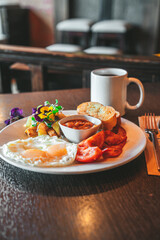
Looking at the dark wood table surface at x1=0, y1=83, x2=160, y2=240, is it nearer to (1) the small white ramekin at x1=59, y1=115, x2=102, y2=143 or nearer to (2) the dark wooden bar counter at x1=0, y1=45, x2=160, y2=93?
(1) the small white ramekin at x1=59, y1=115, x2=102, y2=143

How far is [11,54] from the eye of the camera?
6.71 feet

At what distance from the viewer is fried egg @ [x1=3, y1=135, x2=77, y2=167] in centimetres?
63

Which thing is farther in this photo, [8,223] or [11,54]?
[11,54]

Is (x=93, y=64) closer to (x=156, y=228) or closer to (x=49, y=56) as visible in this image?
(x=49, y=56)

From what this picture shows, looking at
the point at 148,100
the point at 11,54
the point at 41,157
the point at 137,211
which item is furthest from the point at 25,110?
the point at 11,54

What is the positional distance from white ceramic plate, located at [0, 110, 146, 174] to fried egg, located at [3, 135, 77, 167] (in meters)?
0.01

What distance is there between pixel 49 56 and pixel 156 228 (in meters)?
1.64

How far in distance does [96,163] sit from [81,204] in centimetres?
13

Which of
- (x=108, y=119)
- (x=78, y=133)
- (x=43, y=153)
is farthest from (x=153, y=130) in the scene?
(x=43, y=153)

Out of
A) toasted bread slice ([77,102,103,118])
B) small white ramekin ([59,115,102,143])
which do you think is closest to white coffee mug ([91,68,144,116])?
toasted bread slice ([77,102,103,118])

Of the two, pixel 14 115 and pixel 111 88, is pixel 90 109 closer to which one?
pixel 111 88

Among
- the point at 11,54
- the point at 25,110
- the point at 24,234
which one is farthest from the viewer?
the point at 11,54

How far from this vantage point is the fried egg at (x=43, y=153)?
24.8 inches

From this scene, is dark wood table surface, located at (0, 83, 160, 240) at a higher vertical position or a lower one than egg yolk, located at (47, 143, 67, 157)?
lower
